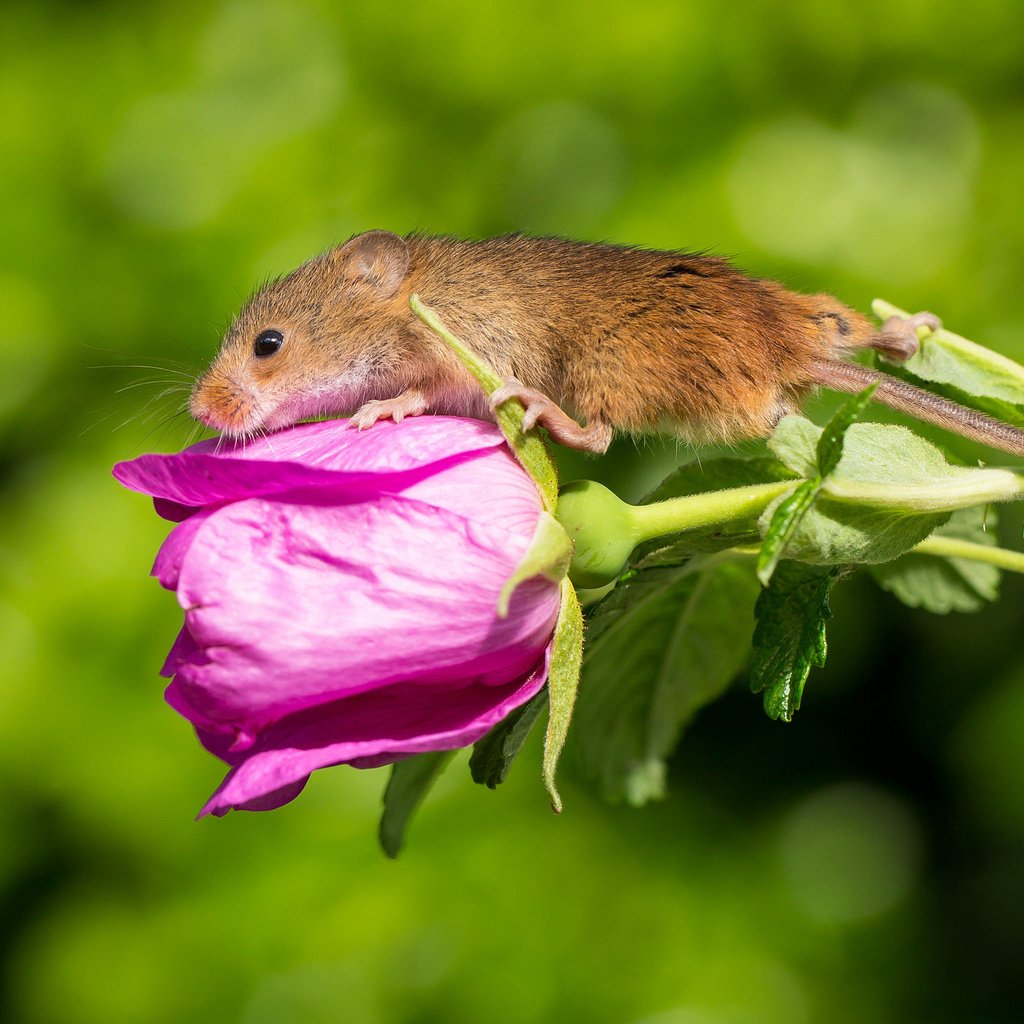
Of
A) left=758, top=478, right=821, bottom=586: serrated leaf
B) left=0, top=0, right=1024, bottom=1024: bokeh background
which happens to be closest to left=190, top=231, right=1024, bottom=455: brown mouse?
left=758, top=478, right=821, bottom=586: serrated leaf

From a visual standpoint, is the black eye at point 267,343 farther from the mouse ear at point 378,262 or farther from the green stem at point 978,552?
the green stem at point 978,552

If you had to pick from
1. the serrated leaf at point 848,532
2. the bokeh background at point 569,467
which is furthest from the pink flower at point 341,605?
the bokeh background at point 569,467

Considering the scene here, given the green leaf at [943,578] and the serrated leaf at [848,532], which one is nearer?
the serrated leaf at [848,532]

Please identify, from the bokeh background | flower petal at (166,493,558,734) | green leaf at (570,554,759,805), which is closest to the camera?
flower petal at (166,493,558,734)

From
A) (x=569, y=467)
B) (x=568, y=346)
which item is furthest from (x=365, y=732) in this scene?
(x=569, y=467)

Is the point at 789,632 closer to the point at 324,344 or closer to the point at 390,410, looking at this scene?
the point at 390,410

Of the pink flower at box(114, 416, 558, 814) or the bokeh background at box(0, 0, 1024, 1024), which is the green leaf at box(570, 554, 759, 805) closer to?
the pink flower at box(114, 416, 558, 814)

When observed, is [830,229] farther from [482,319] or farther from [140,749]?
[140,749]
